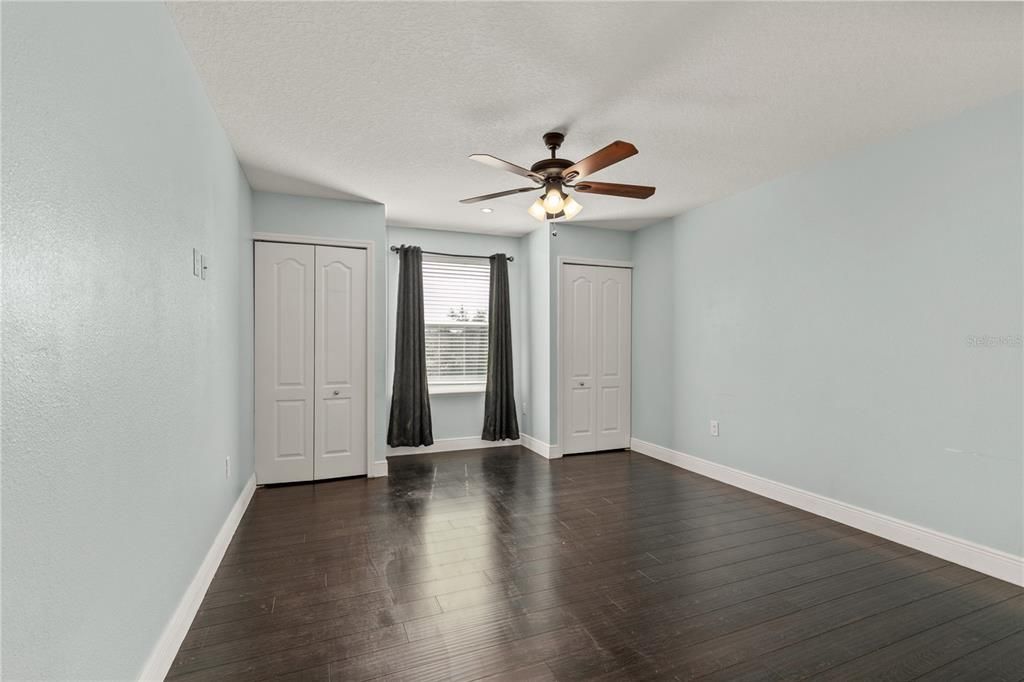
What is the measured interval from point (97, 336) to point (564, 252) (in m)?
4.41

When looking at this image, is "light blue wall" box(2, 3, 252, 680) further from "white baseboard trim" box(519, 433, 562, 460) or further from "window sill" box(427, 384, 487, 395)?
"white baseboard trim" box(519, 433, 562, 460)

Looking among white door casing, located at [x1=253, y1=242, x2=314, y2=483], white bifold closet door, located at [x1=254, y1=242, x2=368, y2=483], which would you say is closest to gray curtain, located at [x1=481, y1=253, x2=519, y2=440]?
white bifold closet door, located at [x1=254, y1=242, x2=368, y2=483]

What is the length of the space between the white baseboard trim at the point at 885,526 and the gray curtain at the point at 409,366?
112 inches

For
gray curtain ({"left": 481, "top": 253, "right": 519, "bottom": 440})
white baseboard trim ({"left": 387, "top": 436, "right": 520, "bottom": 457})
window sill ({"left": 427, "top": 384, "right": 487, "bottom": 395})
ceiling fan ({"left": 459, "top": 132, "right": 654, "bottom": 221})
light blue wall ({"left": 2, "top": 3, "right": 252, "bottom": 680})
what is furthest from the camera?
gray curtain ({"left": 481, "top": 253, "right": 519, "bottom": 440})

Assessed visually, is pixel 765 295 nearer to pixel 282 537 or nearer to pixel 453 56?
pixel 453 56

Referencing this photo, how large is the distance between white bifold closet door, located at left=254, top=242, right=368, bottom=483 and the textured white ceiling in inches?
35.9

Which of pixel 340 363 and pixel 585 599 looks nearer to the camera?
pixel 585 599

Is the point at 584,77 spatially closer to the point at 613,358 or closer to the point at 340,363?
the point at 340,363

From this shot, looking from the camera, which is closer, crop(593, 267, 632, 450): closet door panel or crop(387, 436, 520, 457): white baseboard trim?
crop(387, 436, 520, 457): white baseboard trim

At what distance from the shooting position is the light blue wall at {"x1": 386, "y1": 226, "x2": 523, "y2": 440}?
5270 mm

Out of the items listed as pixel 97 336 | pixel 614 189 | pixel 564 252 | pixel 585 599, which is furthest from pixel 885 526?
pixel 97 336

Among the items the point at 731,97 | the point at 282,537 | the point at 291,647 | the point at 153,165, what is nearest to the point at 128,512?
the point at 291,647

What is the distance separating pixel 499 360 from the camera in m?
5.50

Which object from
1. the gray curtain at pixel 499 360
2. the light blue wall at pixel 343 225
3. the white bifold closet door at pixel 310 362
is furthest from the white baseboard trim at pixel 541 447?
the white bifold closet door at pixel 310 362
